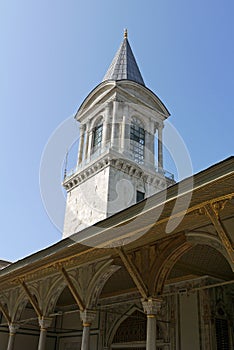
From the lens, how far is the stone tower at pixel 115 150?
58.3 ft

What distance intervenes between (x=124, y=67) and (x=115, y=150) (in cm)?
650

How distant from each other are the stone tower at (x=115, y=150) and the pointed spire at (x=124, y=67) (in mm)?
55

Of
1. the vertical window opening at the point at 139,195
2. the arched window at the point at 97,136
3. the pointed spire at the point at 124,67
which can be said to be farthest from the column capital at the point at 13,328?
the pointed spire at the point at 124,67

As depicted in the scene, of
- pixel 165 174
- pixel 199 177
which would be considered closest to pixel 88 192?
pixel 165 174

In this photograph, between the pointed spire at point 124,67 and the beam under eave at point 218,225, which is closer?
the beam under eave at point 218,225

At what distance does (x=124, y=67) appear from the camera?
73.0 feet

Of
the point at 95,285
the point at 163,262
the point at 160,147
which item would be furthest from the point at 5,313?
the point at 160,147

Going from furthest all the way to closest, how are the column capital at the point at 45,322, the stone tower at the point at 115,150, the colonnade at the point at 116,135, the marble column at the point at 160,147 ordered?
the marble column at the point at 160,147 < the colonnade at the point at 116,135 < the stone tower at the point at 115,150 < the column capital at the point at 45,322

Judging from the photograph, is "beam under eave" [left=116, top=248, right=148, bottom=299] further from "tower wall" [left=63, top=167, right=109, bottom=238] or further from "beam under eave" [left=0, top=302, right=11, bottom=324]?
"tower wall" [left=63, top=167, right=109, bottom=238]

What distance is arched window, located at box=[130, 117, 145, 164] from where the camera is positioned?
64.6 feet

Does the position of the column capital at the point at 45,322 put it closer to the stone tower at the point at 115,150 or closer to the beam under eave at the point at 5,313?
the beam under eave at the point at 5,313

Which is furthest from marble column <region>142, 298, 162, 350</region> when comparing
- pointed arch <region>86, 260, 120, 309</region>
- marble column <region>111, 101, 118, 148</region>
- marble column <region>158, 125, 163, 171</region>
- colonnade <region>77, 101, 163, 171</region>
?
marble column <region>158, 125, 163, 171</region>

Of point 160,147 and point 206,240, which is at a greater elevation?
point 160,147

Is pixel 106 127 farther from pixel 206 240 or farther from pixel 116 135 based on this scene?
pixel 206 240
